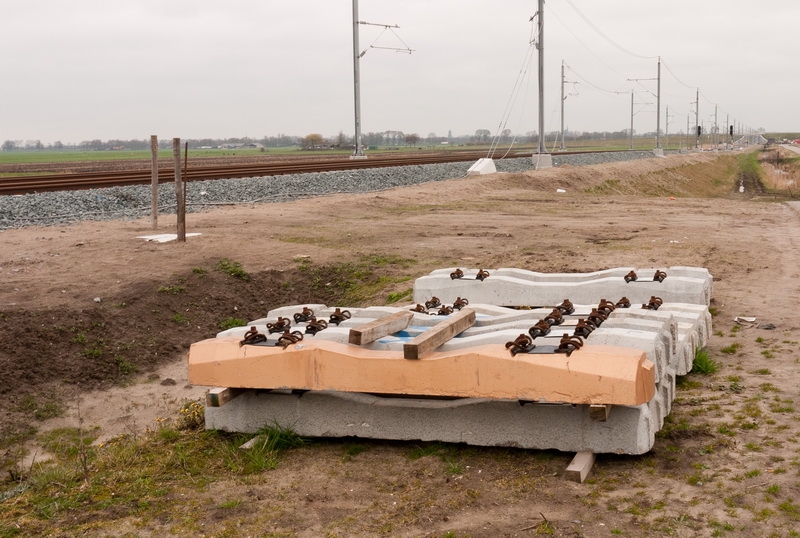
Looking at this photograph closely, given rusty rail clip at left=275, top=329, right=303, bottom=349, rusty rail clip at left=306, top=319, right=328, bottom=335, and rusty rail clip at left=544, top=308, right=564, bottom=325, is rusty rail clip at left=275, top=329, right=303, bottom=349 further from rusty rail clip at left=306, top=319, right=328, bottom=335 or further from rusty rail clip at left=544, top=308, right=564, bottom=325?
rusty rail clip at left=544, top=308, right=564, bottom=325

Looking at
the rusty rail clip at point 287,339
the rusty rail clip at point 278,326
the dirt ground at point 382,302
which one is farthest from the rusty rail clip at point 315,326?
the dirt ground at point 382,302

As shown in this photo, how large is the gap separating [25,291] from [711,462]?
341 inches

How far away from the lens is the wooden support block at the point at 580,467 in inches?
180

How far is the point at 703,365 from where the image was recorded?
21.4 feet

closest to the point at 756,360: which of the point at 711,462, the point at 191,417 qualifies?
the point at 711,462

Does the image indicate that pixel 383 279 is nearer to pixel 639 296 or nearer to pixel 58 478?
pixel 639 296

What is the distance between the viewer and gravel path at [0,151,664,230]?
663 inches

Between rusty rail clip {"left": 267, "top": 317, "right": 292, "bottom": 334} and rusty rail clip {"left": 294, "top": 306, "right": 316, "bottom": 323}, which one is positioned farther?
rusty rail clip {"left": 294, "top": 306, "right": 316, "bottom": 323}

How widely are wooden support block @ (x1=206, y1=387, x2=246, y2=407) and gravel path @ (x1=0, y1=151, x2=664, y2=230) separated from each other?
1147 cm

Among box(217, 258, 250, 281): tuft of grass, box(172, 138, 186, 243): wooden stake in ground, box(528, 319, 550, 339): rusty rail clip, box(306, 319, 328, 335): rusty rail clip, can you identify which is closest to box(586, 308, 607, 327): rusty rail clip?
box(528, 319, 550, 339): rusty rail clip

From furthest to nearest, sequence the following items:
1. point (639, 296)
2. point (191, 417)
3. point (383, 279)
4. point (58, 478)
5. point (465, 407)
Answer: point (383, 279) < point (639, 296) < point (191, 417) < point (58, 478) < point (465, 407)

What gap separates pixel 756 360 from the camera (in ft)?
22.3

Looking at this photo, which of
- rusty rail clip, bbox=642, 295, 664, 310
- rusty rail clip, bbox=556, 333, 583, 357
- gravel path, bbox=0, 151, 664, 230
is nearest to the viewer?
rusty rail clip, bbox=556, 333, 583, 357

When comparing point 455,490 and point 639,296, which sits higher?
point 639,296
